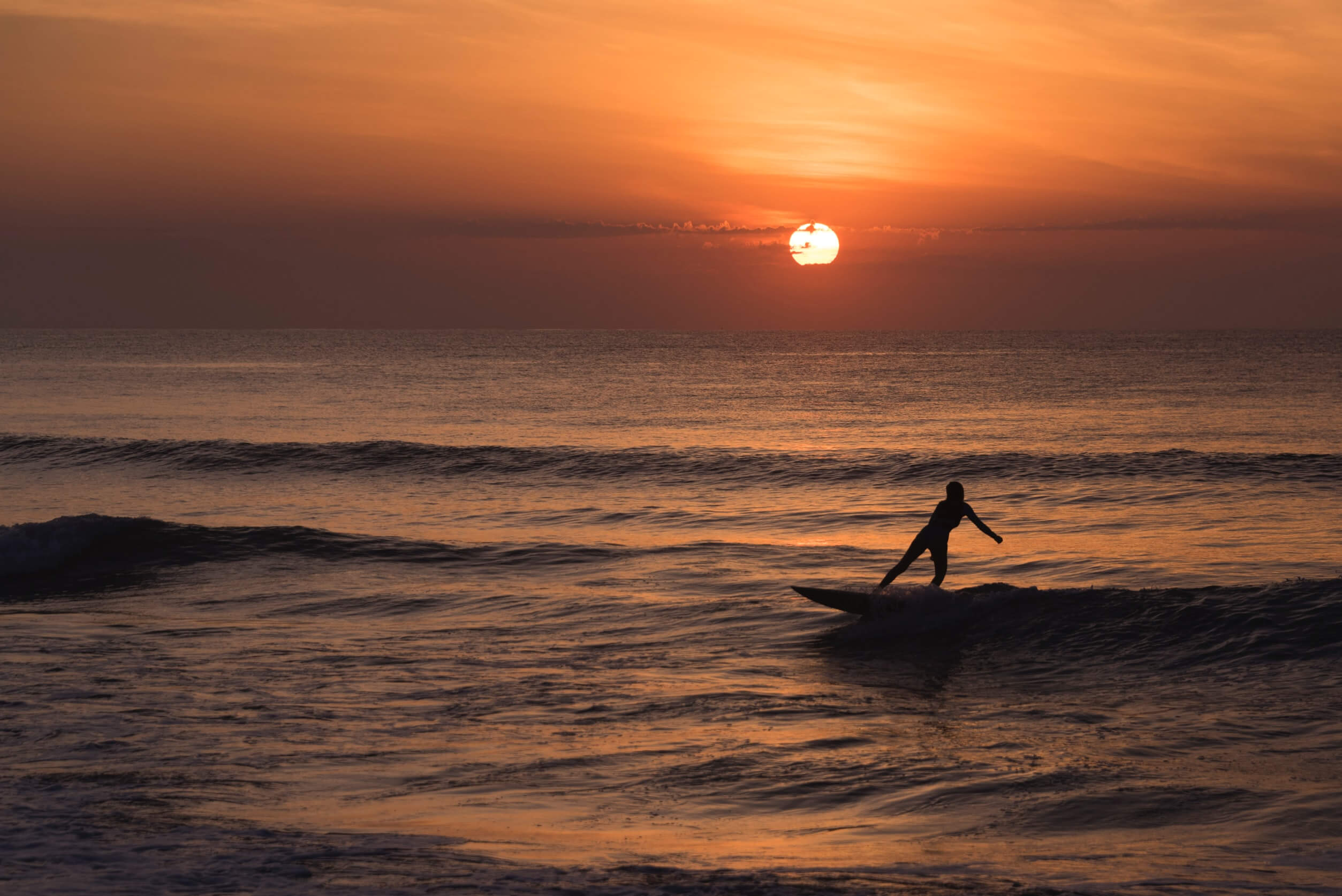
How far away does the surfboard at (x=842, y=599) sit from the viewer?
15789 mm

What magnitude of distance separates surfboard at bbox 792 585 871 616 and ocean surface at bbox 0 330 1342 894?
0.25 metres

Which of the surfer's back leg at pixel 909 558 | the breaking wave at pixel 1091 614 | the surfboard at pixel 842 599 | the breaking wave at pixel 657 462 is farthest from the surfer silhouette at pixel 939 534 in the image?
the breaking wave at pixel 657 462

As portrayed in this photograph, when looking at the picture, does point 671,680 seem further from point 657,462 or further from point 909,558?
point 657,462

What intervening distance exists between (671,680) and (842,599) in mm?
3887

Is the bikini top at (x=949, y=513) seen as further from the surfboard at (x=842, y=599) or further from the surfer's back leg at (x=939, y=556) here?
the surfboard at (x=842, y=599)

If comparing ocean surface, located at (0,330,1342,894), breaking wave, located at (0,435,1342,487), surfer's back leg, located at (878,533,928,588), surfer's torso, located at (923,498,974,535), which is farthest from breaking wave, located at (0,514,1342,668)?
breaking wave, located at (0,435,1342,487)

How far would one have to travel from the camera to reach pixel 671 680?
13.1m

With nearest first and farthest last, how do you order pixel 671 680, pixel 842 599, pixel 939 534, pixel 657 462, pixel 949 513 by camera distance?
pixel 671 680 < pixel 949 513 < pixel 939 534 < pixel 842 599 < pixel 657 462

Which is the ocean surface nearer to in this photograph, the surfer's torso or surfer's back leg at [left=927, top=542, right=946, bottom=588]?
surfer's back leg at [left=927, top=542, right=946, bottom=588]

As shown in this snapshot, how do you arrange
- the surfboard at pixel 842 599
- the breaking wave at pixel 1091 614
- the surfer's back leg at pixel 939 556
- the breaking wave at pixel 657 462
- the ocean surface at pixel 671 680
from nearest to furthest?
the ocean surface at pixel 671 680, the breaking wave at pixel 1091 614, the surfer's back leg at pixel 939 556, the surfboard at pixel 842 599, the breaking wave at pixel 657 462

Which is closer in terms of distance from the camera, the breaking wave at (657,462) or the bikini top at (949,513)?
the bikini top at (949,513)

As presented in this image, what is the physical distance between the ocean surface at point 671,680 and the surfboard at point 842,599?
0.84ft

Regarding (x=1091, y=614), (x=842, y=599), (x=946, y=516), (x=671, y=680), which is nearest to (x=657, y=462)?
(x=842, y=599)

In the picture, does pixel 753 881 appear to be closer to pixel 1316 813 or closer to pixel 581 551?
pixel 1316 813
